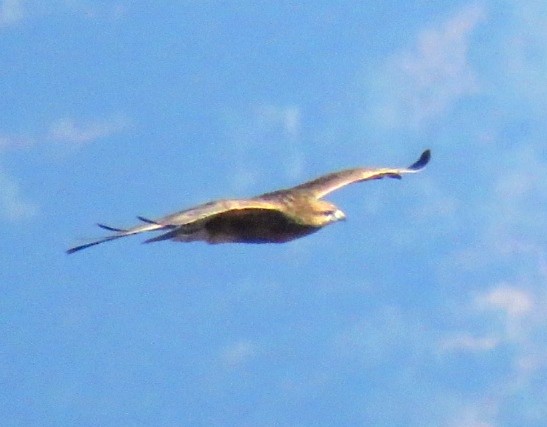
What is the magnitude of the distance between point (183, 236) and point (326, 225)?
1777mm

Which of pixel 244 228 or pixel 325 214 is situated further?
pixel 325 214

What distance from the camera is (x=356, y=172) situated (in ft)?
63.7

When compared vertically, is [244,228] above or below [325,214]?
below

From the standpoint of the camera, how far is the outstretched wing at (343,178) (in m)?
18.6

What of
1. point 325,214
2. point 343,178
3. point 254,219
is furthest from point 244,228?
point 343,178

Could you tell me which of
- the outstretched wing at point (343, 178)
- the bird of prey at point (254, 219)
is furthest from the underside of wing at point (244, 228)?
the outstretched wing at point (343, 178)

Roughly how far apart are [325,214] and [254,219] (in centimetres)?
115

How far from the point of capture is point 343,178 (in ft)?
62.8

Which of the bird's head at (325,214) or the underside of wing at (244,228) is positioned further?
the bird's head at (325,214)

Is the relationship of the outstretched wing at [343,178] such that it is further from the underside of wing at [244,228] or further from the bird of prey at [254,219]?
the underside of wing at [244,228]

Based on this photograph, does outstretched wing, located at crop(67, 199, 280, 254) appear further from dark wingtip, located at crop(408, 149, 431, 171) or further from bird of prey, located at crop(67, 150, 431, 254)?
dark wingtip, located at crop(408, 149, 431, 171)

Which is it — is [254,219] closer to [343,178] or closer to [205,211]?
[205,211]

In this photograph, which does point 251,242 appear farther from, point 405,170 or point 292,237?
point 405,170

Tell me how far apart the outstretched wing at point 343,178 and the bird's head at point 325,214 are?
430mm
